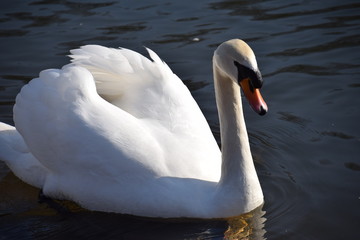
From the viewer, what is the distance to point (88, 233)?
6133mm

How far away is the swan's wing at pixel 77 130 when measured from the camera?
6.10 meters

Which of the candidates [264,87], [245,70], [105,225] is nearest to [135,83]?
[105,225]

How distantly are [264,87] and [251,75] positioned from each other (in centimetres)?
340

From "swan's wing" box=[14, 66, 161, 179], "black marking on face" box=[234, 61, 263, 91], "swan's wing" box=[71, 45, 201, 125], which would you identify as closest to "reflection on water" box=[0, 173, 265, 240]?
"swan's wing" box=[14, 66, 161, 179]

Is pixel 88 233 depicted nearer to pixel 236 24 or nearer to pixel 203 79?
pixel 203 79

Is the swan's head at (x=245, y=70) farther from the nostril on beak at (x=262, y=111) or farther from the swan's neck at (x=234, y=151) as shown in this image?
the swan's neck at (x=234, y=151)

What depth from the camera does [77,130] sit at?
20.5 feet

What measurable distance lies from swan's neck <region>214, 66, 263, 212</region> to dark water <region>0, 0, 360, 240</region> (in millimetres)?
278

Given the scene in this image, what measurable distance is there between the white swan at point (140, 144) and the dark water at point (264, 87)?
20cm

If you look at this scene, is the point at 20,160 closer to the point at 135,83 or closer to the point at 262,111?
the point at 135,83

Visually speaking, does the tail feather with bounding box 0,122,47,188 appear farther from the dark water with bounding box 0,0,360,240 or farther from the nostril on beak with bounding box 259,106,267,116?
the nostril on beak with bounding box 259,106,267,116

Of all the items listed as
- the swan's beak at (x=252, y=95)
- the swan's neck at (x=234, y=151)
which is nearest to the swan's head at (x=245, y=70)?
the swan's beak at (x=252, y=95)

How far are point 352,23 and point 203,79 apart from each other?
2.76m

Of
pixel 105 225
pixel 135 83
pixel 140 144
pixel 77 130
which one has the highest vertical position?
pixel 135 83
